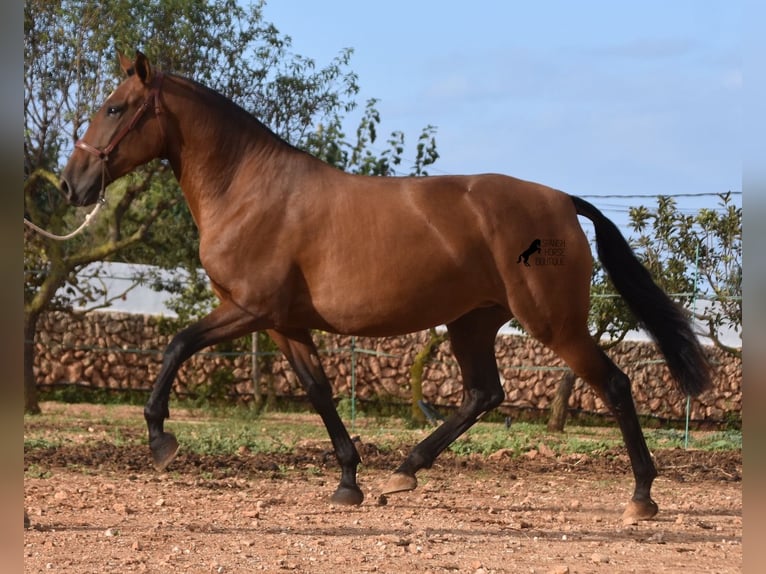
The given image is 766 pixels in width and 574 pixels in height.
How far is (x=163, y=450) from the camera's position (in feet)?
16.4

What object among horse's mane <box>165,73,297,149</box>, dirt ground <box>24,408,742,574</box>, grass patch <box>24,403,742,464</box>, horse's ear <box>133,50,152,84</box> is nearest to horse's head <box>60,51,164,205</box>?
horse's ear <box>133,50,152,84</box>

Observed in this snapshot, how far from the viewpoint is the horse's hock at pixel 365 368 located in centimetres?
1369

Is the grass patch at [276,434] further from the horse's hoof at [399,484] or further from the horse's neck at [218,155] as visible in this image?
the horse's neck at [218,155]

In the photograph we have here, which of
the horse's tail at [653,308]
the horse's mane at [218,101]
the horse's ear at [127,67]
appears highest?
the horse's ear at [127,67]

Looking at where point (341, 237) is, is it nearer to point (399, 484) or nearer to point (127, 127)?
point (127, 127)

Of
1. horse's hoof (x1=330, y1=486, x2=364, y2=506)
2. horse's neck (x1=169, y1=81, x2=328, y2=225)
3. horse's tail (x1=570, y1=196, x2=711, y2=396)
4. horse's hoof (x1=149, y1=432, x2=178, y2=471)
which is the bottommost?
horse's hoof (x1=330, y1=486, x2=364, y2=506)

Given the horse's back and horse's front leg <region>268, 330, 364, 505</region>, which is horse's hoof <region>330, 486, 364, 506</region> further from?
the horse's back

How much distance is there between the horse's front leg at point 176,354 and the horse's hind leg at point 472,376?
1411 mm

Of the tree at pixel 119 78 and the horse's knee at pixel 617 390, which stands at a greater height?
the tree at pixel 119 78

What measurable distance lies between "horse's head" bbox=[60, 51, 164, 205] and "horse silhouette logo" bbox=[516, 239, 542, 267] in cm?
222

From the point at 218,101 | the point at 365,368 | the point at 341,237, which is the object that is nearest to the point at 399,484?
the point at 341,237

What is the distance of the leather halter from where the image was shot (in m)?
5.55

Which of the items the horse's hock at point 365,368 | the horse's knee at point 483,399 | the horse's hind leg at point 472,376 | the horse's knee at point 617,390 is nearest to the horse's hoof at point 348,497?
the horse's hind leg at point 472,376
